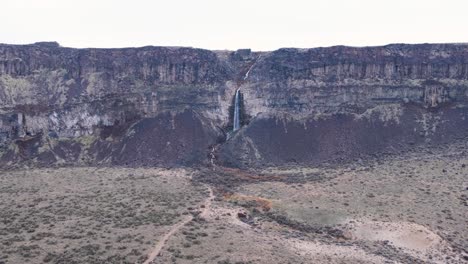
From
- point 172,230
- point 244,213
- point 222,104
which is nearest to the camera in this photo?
point 172,230

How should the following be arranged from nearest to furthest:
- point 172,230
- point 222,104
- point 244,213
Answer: point 172,230
point 244,213
point 222,104

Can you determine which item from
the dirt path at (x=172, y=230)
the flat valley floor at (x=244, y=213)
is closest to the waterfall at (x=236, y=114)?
the flat valley floor at (x=244, y=213)

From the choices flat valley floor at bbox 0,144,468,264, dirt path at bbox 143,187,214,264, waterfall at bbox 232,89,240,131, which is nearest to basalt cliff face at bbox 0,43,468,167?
waterfall at bbox 232,89,240,131

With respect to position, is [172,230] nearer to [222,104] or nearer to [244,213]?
[244,213]

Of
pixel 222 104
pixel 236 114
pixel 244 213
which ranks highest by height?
pixel 222 104

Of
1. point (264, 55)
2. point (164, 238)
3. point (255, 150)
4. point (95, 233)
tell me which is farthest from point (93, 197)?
point (264, 55)

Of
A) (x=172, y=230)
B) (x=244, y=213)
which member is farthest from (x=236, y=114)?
(x=172, y=230)
